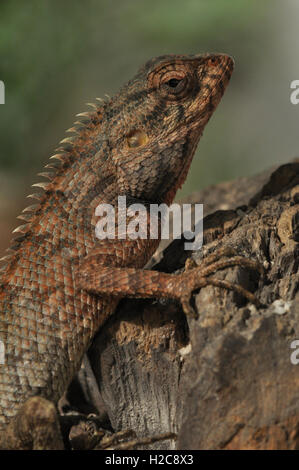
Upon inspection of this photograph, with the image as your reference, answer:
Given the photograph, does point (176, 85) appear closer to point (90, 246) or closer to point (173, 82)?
point (173, 82)

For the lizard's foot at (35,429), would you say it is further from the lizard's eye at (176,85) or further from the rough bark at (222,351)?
the lizard's eye at (176,85)

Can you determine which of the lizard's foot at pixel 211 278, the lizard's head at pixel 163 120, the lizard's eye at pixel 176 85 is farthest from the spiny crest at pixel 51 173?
the lizard's foot at pixel 211 278

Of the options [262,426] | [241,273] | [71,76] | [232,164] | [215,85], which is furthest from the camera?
[232,164]

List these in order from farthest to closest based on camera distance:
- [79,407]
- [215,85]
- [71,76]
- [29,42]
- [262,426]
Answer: [71,76]
[29,42]
[79,407]
[215,85]
[262,426]

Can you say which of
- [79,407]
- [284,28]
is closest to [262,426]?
[79,407]

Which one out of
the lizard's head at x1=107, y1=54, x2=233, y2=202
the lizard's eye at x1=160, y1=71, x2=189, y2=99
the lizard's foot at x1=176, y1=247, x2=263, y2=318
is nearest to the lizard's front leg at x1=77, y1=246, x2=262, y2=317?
the lizard's foot at x1=176, y1=247, x2=263, y2=318

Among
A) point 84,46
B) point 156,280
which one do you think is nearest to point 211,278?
point 156,280

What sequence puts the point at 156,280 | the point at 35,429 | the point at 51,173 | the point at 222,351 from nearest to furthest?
the point at 222,351, the point at 35,429, the point at 156,280, the point at 51,173

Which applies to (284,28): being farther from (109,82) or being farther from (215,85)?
(215,85)
